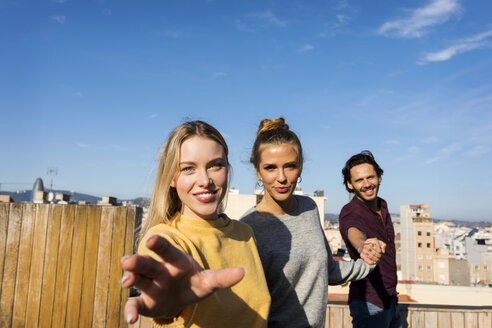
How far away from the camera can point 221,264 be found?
1.13 metres

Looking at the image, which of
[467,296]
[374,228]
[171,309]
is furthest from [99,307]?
[467,296]

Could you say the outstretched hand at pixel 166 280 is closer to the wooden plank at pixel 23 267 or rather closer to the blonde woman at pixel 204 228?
the blonde woman at pixel 204 228

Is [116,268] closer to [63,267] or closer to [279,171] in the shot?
[63,267]

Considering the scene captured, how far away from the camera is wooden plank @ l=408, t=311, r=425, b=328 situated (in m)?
2.95

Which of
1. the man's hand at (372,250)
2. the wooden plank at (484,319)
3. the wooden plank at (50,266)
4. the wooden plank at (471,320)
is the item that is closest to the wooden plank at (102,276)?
the wooden plank at (50,266)

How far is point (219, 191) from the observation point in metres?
1.25

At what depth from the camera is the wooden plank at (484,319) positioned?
3.00 metres

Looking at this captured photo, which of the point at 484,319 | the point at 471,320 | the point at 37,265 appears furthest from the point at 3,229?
the point at 484,319

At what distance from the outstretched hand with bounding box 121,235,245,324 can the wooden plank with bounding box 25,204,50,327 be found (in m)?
2.70

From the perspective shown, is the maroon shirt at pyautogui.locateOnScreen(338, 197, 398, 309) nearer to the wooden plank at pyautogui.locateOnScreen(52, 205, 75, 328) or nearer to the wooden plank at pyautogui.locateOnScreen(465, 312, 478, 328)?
the wooden plank at pyautogui.locateOnScreen(465, 312, 478, 328)

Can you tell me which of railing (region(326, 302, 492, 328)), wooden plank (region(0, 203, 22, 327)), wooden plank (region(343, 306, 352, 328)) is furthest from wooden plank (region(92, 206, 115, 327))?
wooden plank (region(343, 306, 352, 328))

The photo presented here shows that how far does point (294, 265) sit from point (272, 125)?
28.1 inches

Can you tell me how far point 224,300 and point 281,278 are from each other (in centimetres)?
Answer: 51

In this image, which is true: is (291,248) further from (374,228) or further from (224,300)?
(374,228)
